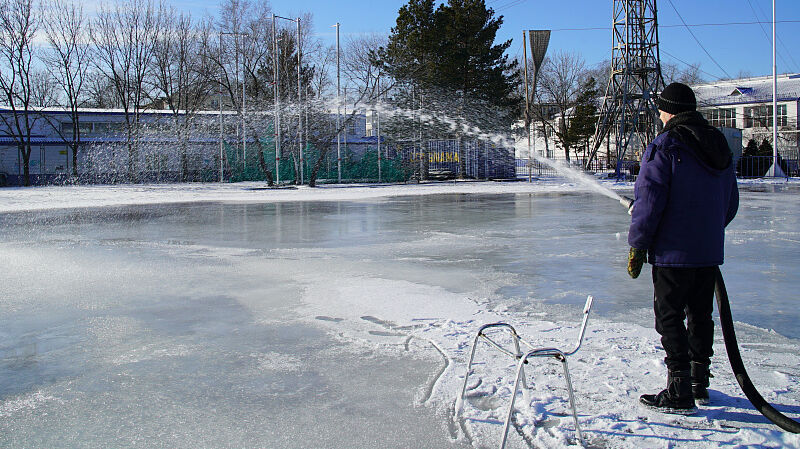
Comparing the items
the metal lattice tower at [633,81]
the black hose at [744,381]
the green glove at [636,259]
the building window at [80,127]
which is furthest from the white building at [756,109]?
the green glove at [636,259]

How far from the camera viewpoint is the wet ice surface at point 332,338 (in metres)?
3.70

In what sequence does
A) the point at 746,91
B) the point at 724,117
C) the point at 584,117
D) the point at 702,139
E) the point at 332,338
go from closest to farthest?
the point at 702,139
the point at 332,338
the point at 584,117
the point at 724,117
the point at 746,91

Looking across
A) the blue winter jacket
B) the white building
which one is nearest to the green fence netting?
the white building

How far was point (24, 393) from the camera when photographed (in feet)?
14.2

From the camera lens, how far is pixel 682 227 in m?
3.81

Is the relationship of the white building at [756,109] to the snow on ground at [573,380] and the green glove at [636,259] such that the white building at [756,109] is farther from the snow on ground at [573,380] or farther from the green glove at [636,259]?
the green glove at [636,259]

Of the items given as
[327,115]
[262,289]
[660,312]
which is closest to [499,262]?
[262,289]

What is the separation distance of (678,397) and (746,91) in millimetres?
73373

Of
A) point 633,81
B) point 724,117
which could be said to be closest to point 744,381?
point 633,81

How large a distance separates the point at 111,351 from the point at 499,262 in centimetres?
563

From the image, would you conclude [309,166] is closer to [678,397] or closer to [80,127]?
[80,127]

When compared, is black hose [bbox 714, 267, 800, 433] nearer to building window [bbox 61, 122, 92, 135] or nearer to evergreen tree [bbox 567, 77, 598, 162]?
evergreen tree [bbox 567, 77, 598, 162]

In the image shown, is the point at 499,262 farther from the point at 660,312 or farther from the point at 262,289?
the point at 660,312

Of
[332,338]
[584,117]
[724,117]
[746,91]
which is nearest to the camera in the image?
[332,338]
